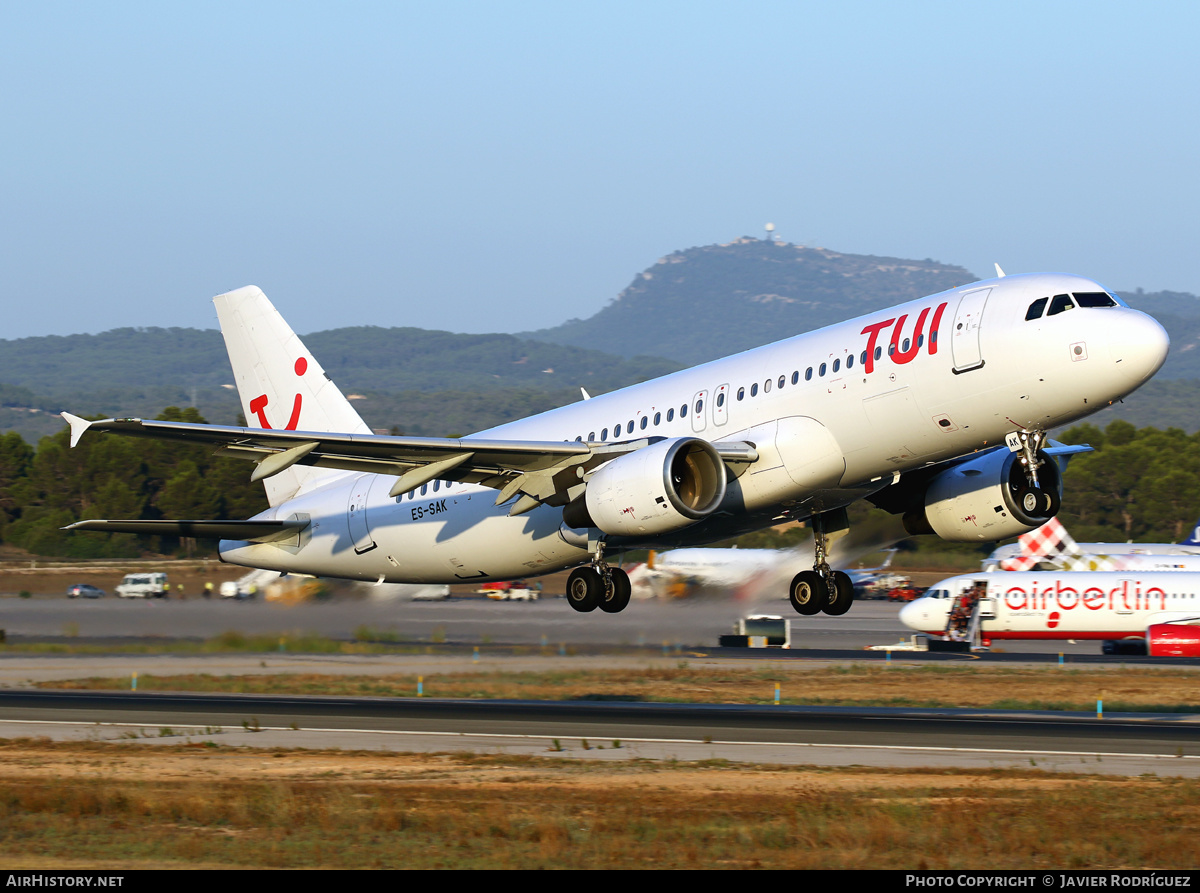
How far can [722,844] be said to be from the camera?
21.3 m

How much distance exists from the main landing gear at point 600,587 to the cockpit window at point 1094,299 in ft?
37.4

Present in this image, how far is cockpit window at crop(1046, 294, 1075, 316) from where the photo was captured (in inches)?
1022

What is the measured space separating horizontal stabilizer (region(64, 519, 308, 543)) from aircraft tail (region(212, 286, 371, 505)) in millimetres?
1993

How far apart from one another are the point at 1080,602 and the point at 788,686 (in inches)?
842

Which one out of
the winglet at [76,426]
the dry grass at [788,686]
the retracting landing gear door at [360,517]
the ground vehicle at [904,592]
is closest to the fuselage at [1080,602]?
the dry grass at [788,686]

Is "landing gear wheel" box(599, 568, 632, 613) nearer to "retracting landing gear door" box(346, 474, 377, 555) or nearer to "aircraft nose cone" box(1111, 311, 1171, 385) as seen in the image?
"retracting landing gear door" box(346, 474, 377, 555)

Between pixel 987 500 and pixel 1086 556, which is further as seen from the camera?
pixel 1086 556

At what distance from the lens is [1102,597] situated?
221 feet

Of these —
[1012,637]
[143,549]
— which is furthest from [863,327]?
[143,549]

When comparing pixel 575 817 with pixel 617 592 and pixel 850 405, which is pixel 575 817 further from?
pixel 850 405

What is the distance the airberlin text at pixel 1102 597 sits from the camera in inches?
2630

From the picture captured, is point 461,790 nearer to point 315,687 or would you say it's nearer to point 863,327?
point 863,327

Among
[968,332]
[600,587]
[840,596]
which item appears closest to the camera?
[968,332]

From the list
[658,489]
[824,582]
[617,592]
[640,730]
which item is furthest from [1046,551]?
[658,489]
